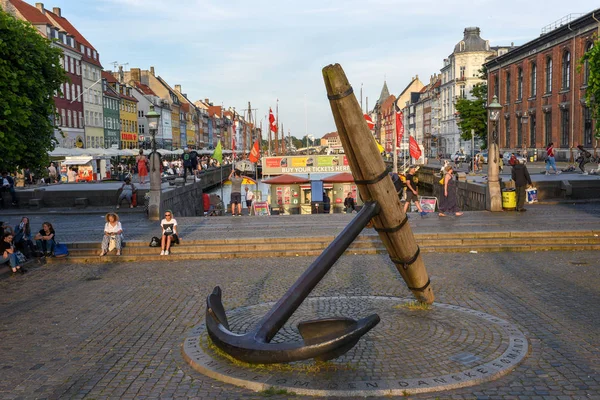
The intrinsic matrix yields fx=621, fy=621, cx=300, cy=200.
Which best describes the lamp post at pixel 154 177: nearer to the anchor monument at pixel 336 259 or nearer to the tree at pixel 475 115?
the anchor monument at pixel 336 259

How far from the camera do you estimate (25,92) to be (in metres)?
20.0

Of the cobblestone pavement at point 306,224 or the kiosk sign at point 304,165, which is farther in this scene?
the kiosk sign at point 304,165

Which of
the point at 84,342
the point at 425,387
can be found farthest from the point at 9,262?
the point at 425,387

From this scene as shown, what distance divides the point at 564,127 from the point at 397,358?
183 ft

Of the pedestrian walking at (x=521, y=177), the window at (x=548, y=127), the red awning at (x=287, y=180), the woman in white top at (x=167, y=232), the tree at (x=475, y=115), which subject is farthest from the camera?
the tree at (x=475, y=115)

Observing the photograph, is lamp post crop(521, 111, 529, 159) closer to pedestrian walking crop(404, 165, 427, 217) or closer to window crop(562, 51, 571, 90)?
window crop(562, 51, 571, 90)

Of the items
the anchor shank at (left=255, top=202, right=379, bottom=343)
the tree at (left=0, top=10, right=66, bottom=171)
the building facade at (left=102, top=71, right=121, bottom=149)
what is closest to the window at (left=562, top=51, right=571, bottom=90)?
the tree at (left=0, top=10, right=66, bottom=171)

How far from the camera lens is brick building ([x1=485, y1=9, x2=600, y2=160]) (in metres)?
53.2

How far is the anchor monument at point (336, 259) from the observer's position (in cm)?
652

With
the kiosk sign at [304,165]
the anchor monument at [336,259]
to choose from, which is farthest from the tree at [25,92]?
the kiosk sign at [304,165]

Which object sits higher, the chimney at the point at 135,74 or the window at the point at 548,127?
the chimney at the point at 135,74

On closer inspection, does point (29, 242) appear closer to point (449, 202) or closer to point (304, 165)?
point (449, 202)

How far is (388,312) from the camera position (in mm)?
9219

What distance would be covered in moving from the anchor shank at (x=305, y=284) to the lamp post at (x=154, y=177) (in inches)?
642
